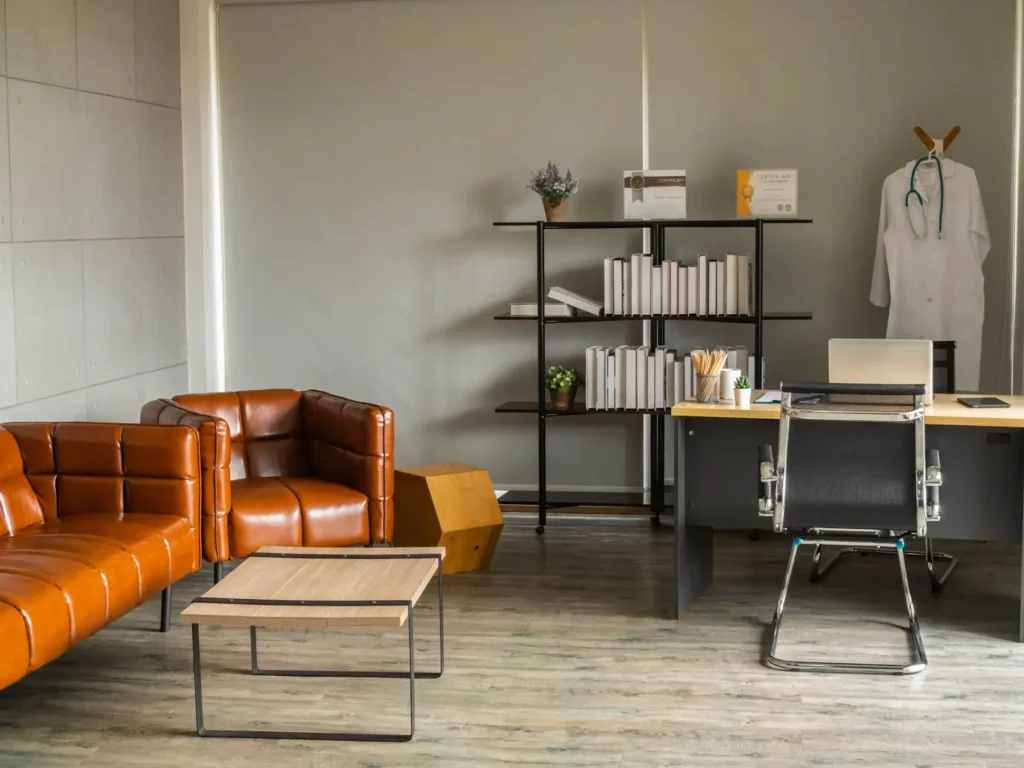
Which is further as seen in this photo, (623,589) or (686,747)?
(623,589)

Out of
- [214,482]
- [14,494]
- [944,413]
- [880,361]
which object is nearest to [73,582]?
[14,494]

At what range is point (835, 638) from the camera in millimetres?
4785

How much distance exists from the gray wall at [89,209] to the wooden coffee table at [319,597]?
77.9 inches

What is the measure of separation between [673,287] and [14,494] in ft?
11.7

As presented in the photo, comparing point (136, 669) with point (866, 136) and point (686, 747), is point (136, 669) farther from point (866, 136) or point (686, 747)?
point (866, 136)

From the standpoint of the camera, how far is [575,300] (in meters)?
6.87

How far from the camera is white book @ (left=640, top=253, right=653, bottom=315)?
6.71 meters

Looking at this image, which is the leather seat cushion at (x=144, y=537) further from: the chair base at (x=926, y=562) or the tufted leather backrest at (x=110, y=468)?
the chair base at (x=926, y=562)

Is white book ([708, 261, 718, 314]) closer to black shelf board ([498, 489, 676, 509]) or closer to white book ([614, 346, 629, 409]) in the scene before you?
white book ([614, 346, 629, 409])

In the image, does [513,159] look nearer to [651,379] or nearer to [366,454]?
[651,379]

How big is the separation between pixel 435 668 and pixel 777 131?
4000 mm

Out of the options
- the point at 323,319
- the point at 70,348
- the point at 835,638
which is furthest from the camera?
the point at 323,319

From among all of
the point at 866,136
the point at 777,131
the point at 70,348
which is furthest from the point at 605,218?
the point at 70,348

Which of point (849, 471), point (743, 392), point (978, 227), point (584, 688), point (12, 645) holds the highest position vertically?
point (978, 227)
